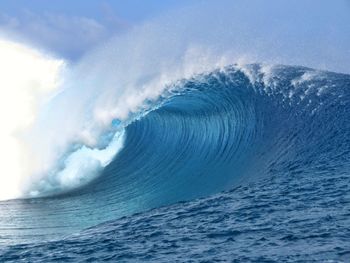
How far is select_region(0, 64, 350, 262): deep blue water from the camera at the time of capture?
4.89m

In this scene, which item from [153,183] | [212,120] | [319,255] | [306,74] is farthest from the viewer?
[212,120]

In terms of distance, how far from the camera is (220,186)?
8.98 meters

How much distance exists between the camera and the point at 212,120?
14.2 meters

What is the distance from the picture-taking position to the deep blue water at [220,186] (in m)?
4.89

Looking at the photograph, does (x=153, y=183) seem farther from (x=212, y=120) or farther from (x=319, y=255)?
(x=319, y=255)

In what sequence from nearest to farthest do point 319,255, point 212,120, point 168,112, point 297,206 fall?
point 319,255 → point 297,206 → point 212,120 → point 168,112

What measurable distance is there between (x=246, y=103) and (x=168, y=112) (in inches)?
132

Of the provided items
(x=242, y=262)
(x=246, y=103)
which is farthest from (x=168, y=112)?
(x=242, y=262)

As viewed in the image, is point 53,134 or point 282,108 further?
point 53,134

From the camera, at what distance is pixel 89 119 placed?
45.7 ft

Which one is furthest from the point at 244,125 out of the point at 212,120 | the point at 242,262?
the point at 242,262

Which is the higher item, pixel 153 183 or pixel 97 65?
pixel 97 65

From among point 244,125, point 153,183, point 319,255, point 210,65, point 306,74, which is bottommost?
point 319,255

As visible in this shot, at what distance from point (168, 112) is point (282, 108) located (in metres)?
4.75
